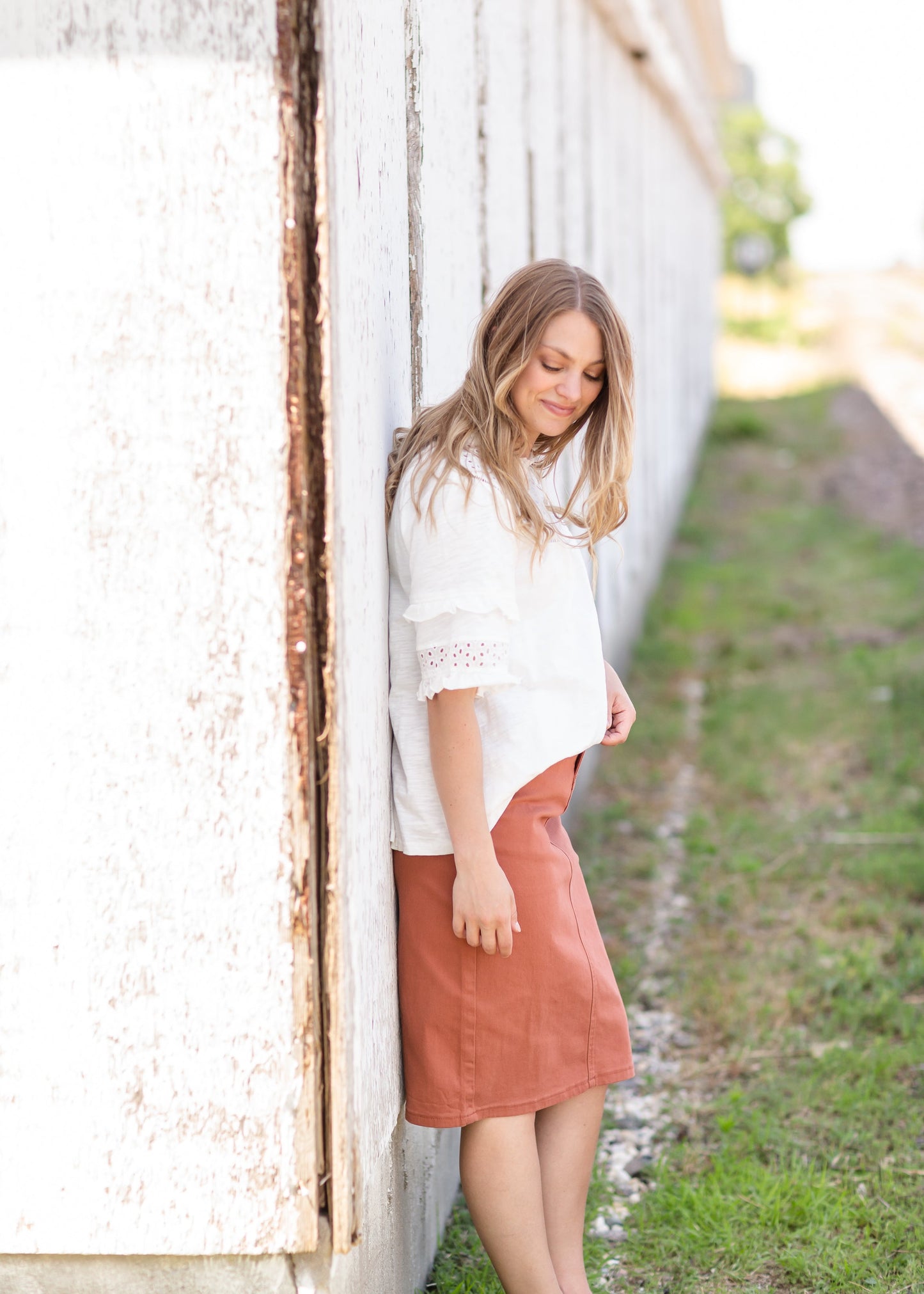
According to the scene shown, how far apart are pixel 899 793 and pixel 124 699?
14.2 ft

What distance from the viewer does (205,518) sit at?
1764 mm

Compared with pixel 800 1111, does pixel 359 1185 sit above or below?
above

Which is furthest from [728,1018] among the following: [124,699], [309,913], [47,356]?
[47,356]

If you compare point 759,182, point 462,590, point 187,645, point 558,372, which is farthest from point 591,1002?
point 759,182

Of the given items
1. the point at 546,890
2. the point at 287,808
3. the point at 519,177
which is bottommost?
the point at 546,890

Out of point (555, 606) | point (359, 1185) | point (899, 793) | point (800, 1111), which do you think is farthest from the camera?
point (899, 793)

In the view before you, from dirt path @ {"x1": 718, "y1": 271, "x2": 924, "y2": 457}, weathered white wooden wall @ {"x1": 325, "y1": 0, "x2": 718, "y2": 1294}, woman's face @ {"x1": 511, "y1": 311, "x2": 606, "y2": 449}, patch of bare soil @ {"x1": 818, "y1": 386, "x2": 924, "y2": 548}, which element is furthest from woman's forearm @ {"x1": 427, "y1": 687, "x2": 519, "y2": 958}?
dirt path @ {"x1": 718, "y1": 271, "x2": 924, "y2": 457}

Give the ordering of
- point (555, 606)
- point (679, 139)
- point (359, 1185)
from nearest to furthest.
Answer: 1. point (359, 1185)
2. point (555, 606)
3. point (679, 139)

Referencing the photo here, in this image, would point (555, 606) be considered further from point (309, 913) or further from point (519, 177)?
point (519, 177)

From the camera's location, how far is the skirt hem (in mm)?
2182

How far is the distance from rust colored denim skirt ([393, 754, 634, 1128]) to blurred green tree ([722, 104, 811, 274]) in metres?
44.1

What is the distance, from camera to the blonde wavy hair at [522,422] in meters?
2.10

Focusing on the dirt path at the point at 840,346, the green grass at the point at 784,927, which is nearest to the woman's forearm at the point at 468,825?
the green grass at the point at 784,927

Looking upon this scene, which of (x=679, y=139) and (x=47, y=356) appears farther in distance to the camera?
(x=679, y=139)
